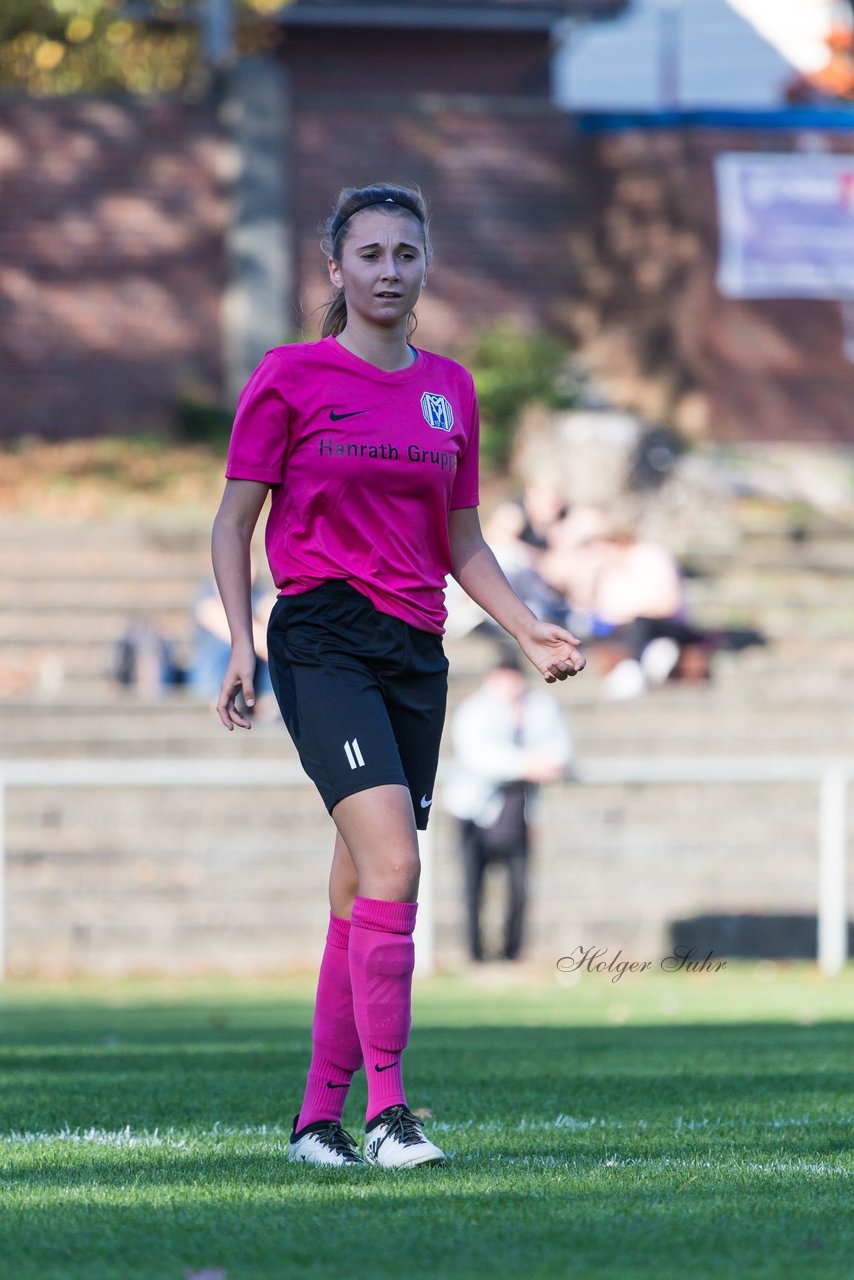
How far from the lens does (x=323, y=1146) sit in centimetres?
502

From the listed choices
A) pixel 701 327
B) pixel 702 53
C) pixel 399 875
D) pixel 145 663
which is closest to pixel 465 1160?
pixel 399 875

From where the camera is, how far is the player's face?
198 inches

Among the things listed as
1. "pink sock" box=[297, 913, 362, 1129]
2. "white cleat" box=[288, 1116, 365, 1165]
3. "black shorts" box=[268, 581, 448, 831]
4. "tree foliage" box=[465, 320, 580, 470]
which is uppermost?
"tree foliage" box=[465, 320, 580, 470]

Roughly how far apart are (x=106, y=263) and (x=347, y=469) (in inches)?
747

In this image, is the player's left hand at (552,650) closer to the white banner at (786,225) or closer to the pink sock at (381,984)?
the pink sock at (381,984)

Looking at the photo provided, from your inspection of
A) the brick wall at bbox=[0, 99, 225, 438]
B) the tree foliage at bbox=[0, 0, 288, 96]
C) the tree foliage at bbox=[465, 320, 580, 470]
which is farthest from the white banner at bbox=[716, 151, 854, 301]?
the tree foliage at bbox=[0, 0, 288, 96]

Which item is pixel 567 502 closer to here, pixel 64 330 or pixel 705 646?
pixel 705 646

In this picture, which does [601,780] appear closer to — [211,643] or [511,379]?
[211,643]

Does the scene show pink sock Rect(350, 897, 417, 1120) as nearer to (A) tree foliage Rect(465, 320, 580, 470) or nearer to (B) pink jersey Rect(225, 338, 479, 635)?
(B) pink jersey Rect(225, 338, 479, 635)

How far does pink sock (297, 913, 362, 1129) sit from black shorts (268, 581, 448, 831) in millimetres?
340

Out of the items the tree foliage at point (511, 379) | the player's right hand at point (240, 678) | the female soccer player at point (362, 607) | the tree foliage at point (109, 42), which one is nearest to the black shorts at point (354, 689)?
the female soccer player at point (362, 607)

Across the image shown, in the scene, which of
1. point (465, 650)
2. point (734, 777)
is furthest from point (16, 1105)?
point (465, 650)

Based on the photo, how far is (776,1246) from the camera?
13.3ft

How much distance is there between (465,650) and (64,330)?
8.22 meters
